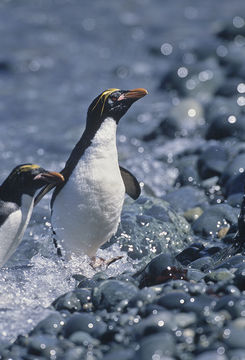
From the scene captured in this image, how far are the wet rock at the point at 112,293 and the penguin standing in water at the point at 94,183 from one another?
1.08 metres

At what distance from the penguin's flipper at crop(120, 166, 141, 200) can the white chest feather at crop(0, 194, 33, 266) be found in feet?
3.58

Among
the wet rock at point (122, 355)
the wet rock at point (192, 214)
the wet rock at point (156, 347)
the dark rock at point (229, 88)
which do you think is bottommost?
the wet rock at point (192, 214)

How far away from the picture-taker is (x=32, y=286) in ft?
19.9

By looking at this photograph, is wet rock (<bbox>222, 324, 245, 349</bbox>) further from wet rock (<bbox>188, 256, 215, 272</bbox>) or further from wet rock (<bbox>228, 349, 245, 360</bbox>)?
wet rock (<bbox>188, 256, 215, 272</bbox>)

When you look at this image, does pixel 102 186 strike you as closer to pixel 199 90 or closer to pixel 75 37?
pixel 199 90

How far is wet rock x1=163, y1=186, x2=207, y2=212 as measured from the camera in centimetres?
819

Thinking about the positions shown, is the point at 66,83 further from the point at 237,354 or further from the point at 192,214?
the point at 237,354

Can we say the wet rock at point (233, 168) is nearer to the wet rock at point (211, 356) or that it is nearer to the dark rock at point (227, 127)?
the dark rock at point (227, 127)

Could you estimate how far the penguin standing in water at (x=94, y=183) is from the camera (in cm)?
610

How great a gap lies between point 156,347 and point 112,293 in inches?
37.9

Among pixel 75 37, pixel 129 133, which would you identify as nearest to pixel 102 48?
pixel 75 37

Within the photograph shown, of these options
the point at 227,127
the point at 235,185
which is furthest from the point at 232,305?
the point at 227,127

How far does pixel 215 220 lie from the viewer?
24.1 ft

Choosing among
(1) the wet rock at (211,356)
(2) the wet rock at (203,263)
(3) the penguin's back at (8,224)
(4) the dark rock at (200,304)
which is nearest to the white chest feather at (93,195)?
(3) the penguin's back at (8,224)
